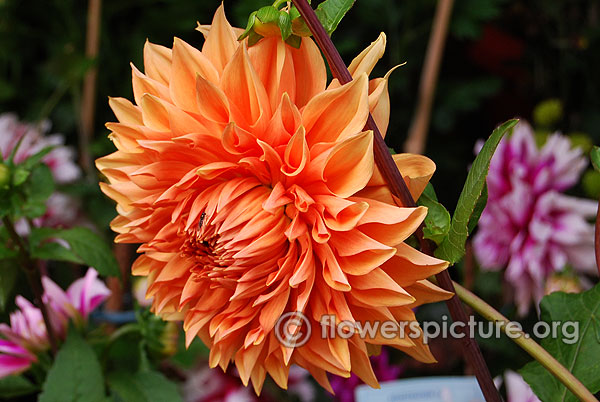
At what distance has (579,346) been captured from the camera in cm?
42

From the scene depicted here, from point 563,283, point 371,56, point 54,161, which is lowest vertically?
point 563,283

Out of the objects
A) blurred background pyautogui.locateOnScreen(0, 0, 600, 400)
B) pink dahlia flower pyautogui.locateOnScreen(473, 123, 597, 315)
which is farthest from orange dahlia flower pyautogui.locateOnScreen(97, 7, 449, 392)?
blurred background pyautogui.locateOnScreen(0, 0, 600, 400)

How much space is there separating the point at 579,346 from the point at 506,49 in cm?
87

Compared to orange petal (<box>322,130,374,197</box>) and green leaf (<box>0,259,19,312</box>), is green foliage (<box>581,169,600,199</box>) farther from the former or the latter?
green leaf (<box>0,259,19,312</box>)

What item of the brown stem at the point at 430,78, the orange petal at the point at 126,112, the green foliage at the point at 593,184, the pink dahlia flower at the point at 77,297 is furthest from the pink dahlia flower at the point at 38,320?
the green foliage at the point at 593,184

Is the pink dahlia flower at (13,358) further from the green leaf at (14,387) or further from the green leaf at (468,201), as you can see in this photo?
the green leaf at (468,201)

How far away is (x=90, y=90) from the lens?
94cm

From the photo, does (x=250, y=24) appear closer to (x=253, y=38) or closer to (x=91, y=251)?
(x=253, y=38)

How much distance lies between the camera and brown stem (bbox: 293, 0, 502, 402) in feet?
Result: 1.04

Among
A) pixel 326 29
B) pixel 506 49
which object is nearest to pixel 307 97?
pixel 326 29

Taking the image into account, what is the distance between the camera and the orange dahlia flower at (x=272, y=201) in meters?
0.33

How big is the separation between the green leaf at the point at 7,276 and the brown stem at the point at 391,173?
0.32m

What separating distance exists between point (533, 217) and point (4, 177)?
0.56m

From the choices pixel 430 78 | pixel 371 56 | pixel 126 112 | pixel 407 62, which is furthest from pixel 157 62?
pixel 407 62
